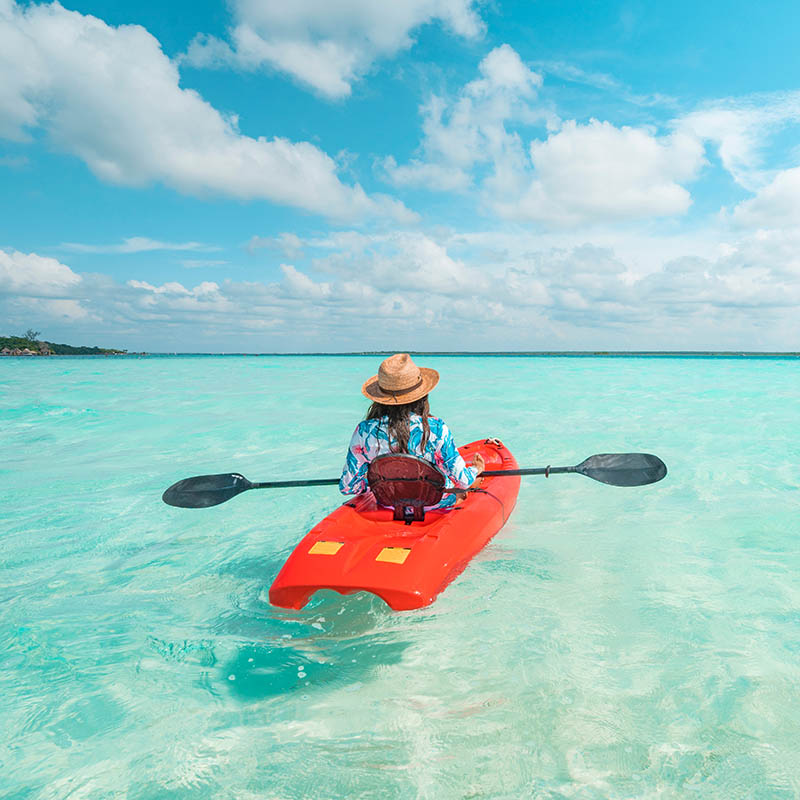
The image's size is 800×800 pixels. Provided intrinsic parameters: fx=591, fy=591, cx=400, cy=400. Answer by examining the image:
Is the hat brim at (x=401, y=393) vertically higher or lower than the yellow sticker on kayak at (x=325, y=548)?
higher

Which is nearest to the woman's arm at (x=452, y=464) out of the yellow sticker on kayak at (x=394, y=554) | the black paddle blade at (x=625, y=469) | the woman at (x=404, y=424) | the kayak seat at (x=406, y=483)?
the woman at (x=404, y=424)

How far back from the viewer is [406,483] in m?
4.02

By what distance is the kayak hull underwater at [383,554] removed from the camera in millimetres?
3369

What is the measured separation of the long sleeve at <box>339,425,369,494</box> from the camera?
4153mm

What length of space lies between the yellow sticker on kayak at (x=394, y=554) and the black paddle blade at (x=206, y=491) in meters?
1.87

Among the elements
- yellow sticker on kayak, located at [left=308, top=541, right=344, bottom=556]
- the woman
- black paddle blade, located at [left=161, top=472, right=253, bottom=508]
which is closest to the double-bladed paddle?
black paddle blade, located at [left=161, top=472, right=253, bottom=508]

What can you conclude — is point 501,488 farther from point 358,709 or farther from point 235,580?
point 358,709

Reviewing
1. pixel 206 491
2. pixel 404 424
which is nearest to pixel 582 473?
pixel 404 424

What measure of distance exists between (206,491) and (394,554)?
7.40 feet

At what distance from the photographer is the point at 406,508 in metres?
4.22

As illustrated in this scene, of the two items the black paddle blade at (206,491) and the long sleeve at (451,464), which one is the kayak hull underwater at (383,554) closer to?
the long sleeve at (451,464)

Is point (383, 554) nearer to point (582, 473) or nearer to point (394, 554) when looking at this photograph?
point (394, 554)

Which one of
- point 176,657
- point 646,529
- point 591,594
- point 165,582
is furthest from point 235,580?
point 646,529

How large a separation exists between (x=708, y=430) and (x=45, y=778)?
13261 millimetres
